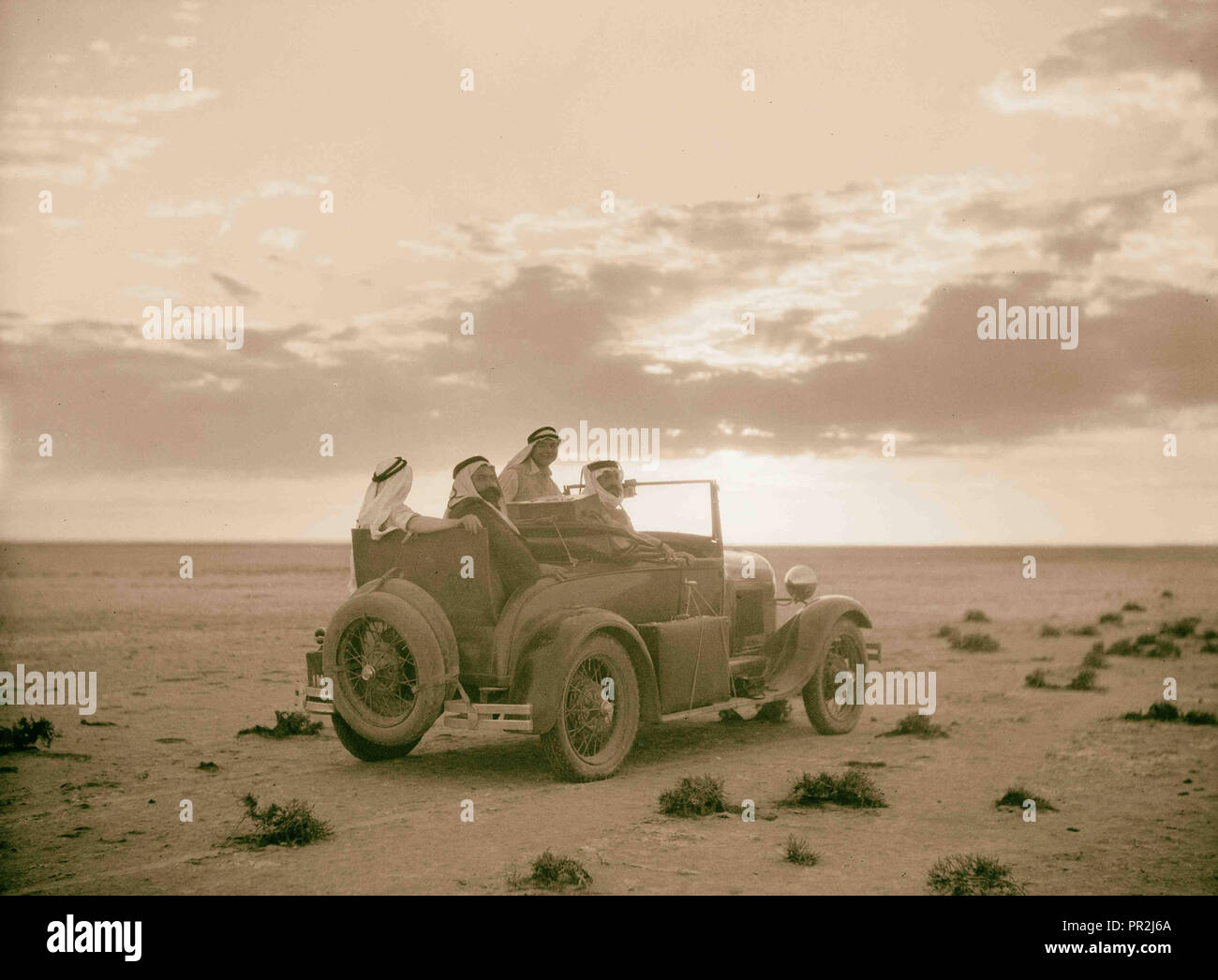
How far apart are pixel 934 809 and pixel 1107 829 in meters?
1.14

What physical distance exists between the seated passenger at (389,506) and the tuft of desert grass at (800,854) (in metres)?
3.57

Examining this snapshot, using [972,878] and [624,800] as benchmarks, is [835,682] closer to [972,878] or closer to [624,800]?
[624,800]

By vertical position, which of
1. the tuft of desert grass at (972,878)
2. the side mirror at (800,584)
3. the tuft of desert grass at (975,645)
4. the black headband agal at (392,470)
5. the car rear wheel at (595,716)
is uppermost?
the black headband agal at (392,470)

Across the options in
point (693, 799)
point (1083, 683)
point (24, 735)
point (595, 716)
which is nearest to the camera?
point (693, 799)

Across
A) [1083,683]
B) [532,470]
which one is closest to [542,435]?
[532,470]

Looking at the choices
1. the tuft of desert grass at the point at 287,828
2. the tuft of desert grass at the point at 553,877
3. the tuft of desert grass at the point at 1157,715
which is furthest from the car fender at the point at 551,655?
the tuft of desert grass at the point at 1157,715

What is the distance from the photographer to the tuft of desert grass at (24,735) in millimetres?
10344

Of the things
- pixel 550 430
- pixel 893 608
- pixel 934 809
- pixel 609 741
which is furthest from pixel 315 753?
pixel 893 608

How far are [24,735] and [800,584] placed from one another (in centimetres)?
765

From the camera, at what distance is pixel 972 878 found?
20.5 feet

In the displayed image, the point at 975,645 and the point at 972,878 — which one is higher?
the point at 972,878

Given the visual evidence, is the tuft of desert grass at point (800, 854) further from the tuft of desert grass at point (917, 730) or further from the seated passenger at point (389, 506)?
the tuft of desert grass at point (917, 730)

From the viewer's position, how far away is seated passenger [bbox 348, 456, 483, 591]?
8641 millimetres

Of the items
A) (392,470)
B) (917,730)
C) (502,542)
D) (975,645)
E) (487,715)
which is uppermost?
(392,470)
